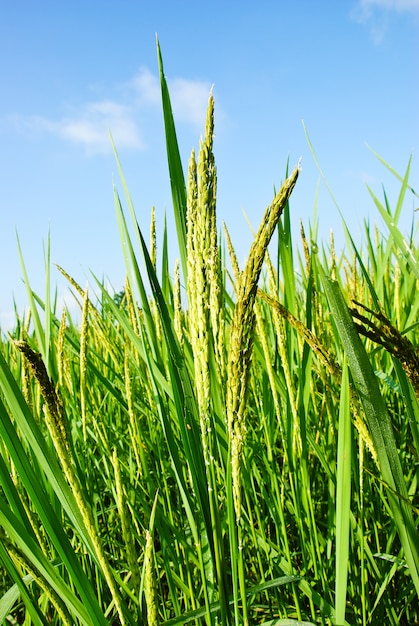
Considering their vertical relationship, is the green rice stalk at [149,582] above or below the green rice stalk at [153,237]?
below

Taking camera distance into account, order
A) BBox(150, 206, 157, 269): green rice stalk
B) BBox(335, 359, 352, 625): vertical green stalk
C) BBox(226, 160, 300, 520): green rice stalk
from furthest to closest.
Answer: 1. BBox(150, 206, 157, 269): green rice stalk
2. BBox(335, 359, 352, 625): vertical green stalk
3. BBox(226, 160, 300, 520): green rice stalk

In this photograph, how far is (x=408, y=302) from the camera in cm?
221

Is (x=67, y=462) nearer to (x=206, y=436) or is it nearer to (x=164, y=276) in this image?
(x=206, y=436)

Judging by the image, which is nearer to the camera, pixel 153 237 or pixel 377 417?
pixel 377 417

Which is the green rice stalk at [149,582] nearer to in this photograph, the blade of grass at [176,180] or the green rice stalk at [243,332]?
the green rice stalk at [243,332]

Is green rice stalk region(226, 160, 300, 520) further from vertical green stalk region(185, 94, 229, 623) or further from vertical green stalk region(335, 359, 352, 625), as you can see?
vertical green stalk region(335, 359, 352, 625)

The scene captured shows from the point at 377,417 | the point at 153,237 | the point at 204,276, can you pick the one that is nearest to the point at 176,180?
the point at 204,276

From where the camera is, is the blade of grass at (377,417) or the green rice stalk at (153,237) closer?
the blade of grass at (377,417)

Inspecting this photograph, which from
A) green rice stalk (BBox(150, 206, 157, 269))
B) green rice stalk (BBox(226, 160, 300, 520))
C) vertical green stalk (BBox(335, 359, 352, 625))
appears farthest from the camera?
green rice stalk (BBox(150, 206, 157, 269))

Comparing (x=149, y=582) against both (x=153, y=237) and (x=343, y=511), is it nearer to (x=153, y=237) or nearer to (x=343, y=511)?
(x=343, y=511)

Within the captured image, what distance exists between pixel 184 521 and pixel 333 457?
0.56m

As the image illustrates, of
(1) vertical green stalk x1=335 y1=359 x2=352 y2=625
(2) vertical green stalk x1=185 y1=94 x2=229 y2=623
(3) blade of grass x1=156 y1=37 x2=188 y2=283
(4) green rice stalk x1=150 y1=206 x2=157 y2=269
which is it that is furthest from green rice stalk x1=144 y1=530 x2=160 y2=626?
(4) green rice stalk x1=150 y1=206 x2=157 y2=269

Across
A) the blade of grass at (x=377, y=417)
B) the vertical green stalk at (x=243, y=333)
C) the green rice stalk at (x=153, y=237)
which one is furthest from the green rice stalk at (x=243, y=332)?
the green rice stalk at (x=153, y=237)

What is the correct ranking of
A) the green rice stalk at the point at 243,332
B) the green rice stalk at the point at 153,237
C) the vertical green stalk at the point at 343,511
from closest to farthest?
the green rice stalk at the point at 243,332
the vertical green stalk at the point at 343,511
the green rice stalk at the point at 153,237
